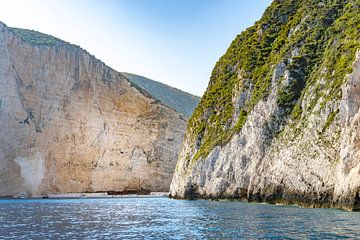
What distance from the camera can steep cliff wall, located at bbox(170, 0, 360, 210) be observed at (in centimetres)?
3231

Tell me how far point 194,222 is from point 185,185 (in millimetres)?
33350

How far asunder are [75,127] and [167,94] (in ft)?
186

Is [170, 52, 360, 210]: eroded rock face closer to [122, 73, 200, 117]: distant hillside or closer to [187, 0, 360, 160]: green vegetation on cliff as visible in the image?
[187, 0, 360, 160]: green vegetation on cliff

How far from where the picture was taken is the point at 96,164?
8512cm

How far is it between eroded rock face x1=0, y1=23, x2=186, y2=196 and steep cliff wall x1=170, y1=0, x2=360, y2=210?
79.0 feet

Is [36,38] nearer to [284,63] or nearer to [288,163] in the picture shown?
[284,63]

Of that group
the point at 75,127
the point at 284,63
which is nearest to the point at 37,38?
the point at 75,127

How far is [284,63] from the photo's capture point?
47.8m

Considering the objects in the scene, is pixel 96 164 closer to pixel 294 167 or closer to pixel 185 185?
pixel 185 185

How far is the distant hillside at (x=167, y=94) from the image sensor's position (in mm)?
132500

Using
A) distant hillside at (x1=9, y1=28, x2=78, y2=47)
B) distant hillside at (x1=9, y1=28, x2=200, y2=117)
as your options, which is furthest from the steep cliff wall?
distant hillside at (x1=9, y1=28, x2=200, y2=117)

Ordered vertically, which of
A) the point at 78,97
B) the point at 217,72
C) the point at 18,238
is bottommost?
the point at 18,238

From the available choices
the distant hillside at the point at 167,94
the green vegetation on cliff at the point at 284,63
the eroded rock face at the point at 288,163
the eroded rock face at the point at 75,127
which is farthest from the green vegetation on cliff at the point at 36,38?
the distant hillside at the point at 167,94

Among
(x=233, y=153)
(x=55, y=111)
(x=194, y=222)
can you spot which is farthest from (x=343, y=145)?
(x=55, y=111)
